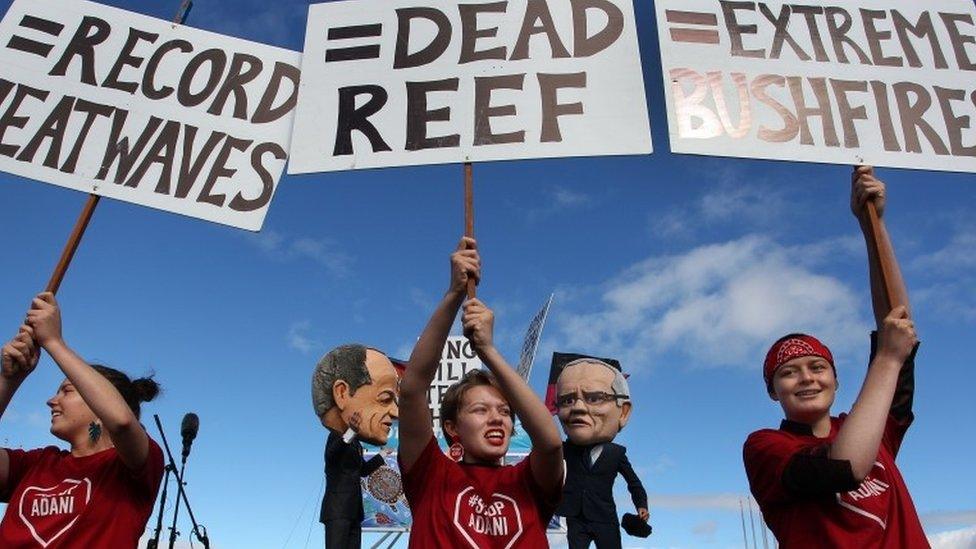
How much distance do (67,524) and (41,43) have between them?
7.50ft

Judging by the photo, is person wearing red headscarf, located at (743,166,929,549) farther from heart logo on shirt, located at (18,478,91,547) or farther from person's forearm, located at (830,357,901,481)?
heart logo on shirt, located at (18,478,91,547)

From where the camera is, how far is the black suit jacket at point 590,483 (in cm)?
394

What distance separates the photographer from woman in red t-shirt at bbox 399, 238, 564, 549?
8.39 feet

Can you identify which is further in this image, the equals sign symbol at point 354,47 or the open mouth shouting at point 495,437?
the equals sign symbol at point 354,47

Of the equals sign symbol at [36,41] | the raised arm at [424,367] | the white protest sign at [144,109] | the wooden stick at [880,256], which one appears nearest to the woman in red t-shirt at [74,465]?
the white protest sign at [144,109]

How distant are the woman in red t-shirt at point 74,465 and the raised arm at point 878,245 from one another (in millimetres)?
2639

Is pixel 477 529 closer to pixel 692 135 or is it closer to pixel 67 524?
pixel 67 524

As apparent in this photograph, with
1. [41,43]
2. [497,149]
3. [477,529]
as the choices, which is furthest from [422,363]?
[41,43]

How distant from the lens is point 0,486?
3.00 meters

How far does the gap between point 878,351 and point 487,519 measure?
133cm

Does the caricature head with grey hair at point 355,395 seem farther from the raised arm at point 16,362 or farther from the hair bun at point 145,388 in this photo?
the raised arm at point 16,362

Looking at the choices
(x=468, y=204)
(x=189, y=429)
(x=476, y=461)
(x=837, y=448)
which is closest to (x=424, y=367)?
(x=476, y=461)

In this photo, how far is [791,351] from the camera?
280cm

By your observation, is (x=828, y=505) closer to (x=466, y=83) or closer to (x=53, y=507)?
(x=466, y=83)
